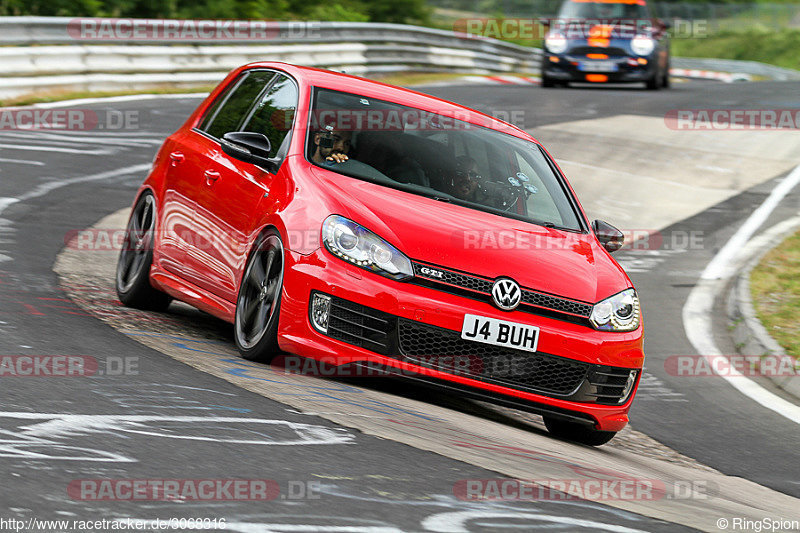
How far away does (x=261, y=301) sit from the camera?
6.38 meters

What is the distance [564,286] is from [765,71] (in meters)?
37.1

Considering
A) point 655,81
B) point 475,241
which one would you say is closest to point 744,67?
point 655,81

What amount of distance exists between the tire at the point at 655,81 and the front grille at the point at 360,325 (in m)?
20.3

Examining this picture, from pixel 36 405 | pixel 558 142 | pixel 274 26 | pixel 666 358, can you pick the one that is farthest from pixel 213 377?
pixel 274 26

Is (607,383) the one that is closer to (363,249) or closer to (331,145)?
(363,249)

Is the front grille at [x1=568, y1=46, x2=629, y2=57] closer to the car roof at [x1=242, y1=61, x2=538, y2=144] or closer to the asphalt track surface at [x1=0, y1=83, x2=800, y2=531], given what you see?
the asphalt track surface at [x1=0, y1=83, x2=800, y2=531]

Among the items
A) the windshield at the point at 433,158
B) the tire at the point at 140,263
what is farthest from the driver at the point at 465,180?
the tire at the point at 140,263

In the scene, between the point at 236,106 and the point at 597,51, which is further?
the point at 597,51

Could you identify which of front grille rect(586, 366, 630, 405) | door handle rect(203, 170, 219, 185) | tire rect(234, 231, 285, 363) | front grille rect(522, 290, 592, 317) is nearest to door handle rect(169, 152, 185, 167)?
door handle rect(203, 170, 219, 185)

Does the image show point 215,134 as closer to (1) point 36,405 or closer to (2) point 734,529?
(1) point 36,405

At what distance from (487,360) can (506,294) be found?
34 centimetres

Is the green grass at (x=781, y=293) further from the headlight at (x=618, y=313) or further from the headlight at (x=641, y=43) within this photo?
the headlight at (x=641, y=43)

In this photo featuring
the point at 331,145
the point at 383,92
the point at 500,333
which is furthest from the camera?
the point at 383,92

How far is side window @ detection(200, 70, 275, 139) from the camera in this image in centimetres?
761
